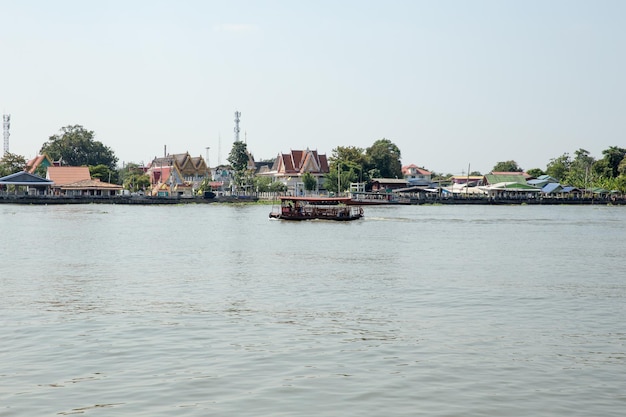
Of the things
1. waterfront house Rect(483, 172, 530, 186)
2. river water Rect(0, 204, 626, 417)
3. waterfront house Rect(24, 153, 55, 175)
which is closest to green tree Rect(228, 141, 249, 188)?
waterfront house Rect(24, 153, 55, 175)

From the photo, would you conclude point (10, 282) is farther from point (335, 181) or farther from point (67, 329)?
point (335, 181)

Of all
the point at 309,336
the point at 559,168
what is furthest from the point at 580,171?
the point at 309,336

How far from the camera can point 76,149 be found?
143125 mm

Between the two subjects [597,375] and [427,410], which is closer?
[427,410]

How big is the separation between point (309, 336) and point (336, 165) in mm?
110978

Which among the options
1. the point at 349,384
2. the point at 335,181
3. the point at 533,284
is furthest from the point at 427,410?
the point at 335,181

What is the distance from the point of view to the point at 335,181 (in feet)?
398

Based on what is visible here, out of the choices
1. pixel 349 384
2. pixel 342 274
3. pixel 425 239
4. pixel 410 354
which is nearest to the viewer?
pixel 349 384

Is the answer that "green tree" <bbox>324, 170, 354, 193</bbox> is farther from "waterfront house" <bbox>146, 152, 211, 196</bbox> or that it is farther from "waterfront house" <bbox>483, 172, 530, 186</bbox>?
"waterfront house" <bbox>483, 172, 530, 186</bbox>

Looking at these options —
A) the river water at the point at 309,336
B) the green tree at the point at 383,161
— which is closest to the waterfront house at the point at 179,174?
the green tree at the point at 383,161

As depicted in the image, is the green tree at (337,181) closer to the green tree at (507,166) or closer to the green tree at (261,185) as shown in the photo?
the green tree at (261,185)

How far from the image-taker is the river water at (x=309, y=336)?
11.2m

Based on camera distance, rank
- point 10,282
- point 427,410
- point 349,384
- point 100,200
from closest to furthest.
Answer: point 427,410 → point 349,384 → point 10,282 → point 100,200

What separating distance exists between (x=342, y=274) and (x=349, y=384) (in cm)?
1492
